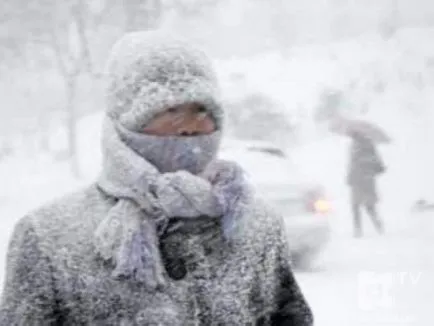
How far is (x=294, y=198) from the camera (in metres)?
9.54

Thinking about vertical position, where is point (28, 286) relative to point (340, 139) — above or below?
above

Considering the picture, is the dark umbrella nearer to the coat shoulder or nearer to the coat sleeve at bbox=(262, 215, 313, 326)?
the coat sleeve at bbox=(262, 215, 313, 326)

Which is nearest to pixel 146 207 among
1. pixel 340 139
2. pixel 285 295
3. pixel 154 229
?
pixel 154 229

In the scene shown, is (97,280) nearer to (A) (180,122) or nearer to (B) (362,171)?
(A) (180,122)

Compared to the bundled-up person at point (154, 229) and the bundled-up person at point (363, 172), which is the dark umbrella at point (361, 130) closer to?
the bundled-up person at point (363, 172)

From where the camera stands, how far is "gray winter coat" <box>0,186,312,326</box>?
212 centimetres

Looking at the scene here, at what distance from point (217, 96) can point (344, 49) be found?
41.3m

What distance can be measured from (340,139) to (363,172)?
56.8ft

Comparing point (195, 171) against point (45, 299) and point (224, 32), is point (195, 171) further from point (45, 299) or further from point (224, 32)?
point (224, 32)

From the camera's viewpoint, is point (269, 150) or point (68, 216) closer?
point (68, 216)

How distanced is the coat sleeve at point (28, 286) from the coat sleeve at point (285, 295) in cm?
55

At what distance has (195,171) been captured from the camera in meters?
2.25

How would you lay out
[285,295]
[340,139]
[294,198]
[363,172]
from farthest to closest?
1. [340,139]
2. [363,172]
3. [294,198]
4. [285,295]

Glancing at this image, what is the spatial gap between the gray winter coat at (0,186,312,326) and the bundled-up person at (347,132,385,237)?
35.1 ft
